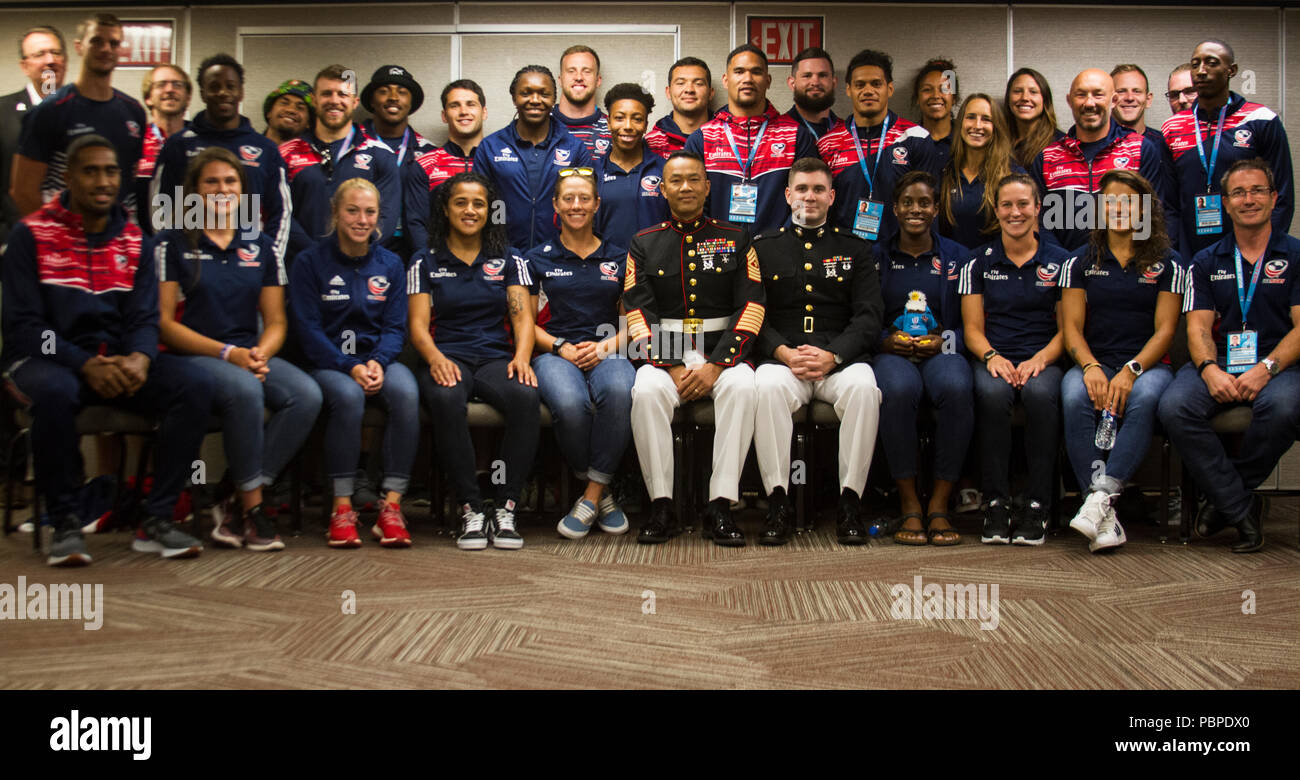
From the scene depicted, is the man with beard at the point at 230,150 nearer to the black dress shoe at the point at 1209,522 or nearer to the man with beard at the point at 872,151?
the man with beard at the point at 872,151

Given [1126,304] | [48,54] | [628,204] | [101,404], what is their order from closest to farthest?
[101,404], [1126,304], [48,54], [628,204]

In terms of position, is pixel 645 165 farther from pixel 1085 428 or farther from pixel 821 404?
pixel 1085 428

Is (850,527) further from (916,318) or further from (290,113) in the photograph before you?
(290,113)

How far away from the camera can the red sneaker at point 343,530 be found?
313 cm

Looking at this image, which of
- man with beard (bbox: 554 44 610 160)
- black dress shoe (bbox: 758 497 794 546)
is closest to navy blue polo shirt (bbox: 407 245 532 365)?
man with beard (bbox: 554 44 610 160)

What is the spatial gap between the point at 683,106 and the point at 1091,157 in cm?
176

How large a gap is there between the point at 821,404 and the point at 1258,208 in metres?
1.71

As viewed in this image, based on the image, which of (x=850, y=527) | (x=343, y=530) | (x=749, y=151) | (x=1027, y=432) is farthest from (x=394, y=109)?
(x=1027, y=432)

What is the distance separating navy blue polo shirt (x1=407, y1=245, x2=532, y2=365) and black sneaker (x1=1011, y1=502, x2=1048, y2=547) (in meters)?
1.95

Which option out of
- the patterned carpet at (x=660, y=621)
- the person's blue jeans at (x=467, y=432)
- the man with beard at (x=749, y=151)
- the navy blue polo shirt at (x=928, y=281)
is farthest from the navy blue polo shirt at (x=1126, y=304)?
the person's blue jeans at (x=467, y=432)

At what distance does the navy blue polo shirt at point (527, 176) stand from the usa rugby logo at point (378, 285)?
0.67 m

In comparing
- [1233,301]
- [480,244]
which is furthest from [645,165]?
[1233,301]

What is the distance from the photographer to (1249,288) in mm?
3322

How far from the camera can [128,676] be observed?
1.92 m
